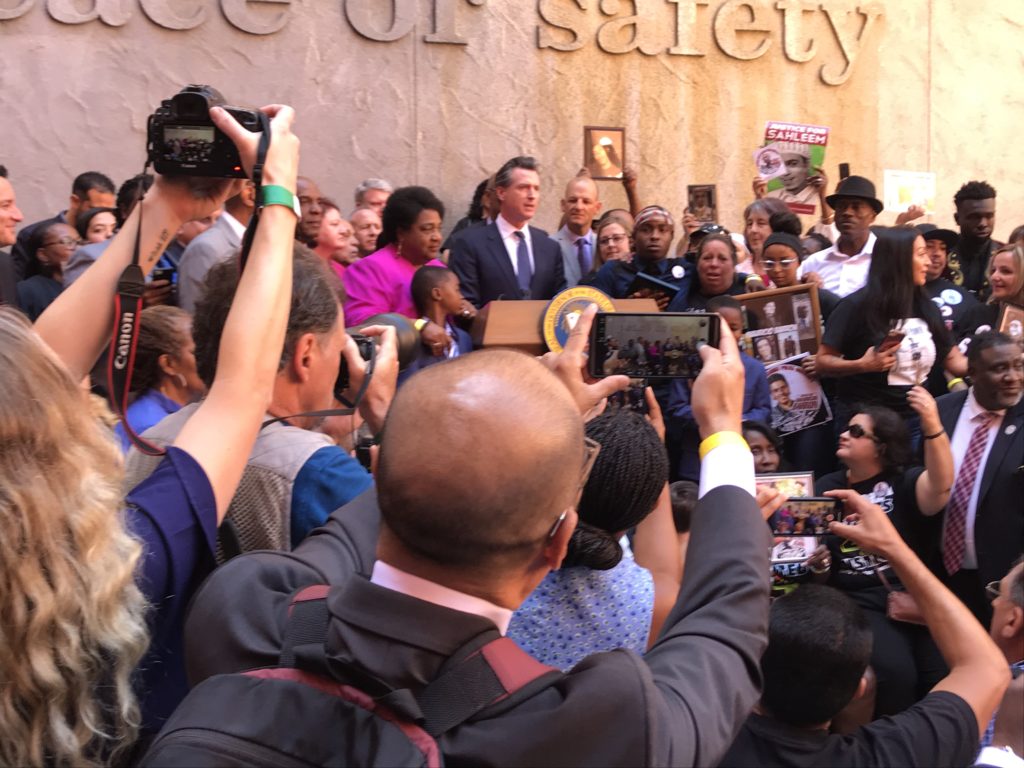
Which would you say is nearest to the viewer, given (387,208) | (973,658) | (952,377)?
(973,658)

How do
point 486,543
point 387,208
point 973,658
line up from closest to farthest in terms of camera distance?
point 486,543
point 973,658
point 387,208

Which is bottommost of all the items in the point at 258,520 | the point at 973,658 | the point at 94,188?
the point at 973,658

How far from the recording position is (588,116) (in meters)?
10.0

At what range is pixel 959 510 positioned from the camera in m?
4.70

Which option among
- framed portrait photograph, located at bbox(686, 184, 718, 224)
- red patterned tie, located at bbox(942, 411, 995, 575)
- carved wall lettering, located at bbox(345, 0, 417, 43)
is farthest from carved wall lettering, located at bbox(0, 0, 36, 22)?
red patterned tie, located at bbox(942, 411, 995, 575)

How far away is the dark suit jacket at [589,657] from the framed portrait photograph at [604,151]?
8.33 metres

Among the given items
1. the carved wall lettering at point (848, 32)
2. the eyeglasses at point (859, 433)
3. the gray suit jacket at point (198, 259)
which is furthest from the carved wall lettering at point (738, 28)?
the gray suit jacket at point (198, 259)

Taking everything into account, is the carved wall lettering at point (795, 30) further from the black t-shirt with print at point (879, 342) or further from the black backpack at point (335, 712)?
the black backpack at point (335, 712)

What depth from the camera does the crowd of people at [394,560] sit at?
1.22 metres

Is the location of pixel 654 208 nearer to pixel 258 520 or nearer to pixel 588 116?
pixel 588 116

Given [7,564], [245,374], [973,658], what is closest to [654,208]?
[973,658]

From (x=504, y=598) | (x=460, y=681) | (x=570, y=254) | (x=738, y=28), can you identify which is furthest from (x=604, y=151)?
(x=460, y=681)

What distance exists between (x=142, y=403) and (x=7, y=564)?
1.80 meters

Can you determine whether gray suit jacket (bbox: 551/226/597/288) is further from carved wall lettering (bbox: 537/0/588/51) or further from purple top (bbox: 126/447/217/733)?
purple top (bbox: 126/447/217/733)
